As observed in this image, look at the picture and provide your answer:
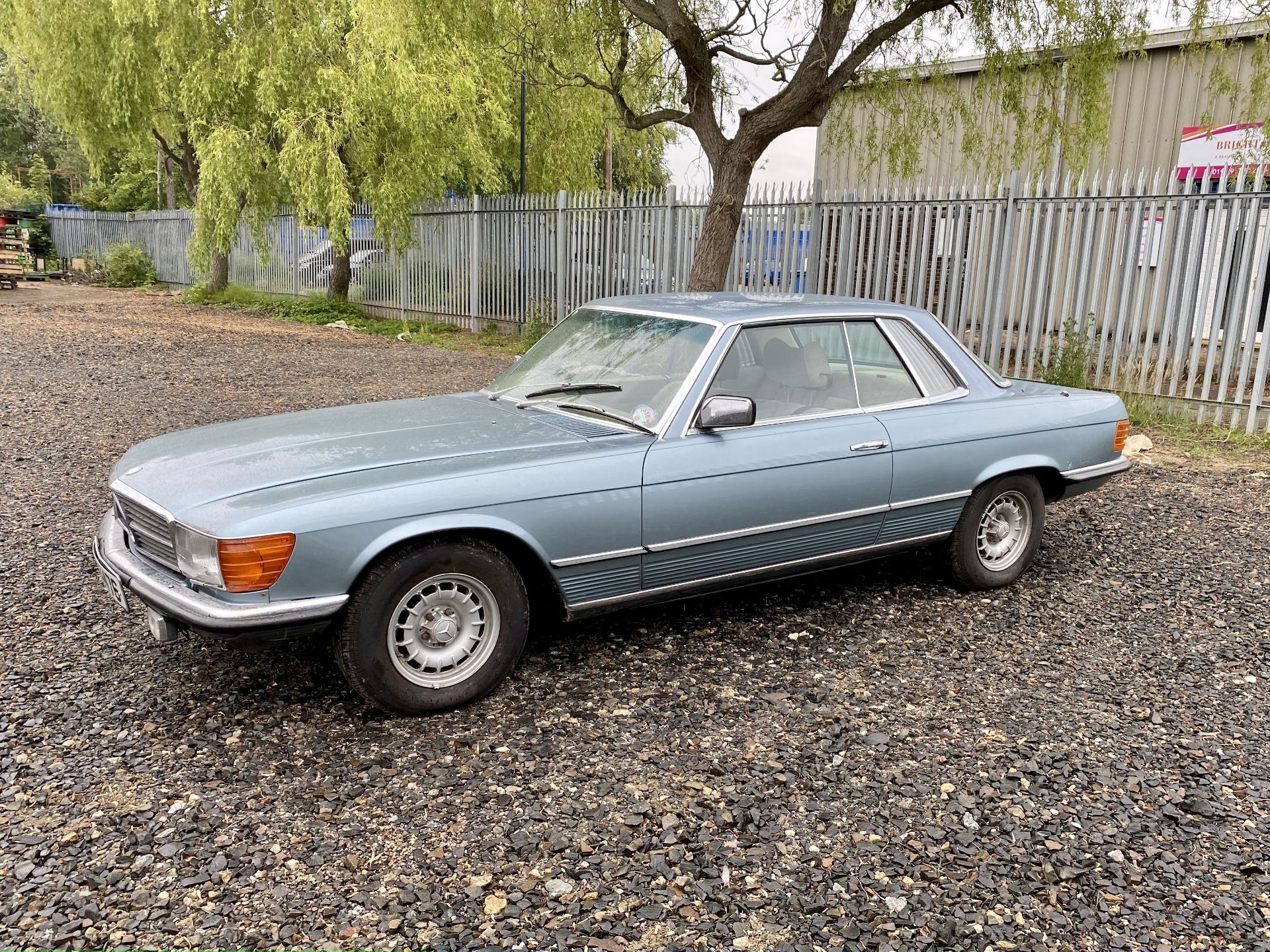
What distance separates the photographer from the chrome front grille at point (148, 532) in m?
3.41

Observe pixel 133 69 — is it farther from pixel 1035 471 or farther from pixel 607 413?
pixel 1035 471

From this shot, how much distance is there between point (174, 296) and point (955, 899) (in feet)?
85.8

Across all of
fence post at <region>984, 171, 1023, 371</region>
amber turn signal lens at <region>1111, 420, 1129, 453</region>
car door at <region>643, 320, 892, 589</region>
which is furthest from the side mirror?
fence post at <region>984, 171, 1023, 371</region>

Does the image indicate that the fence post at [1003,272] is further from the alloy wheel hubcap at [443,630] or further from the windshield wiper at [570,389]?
the alloy wheel hubcap at [443,630]

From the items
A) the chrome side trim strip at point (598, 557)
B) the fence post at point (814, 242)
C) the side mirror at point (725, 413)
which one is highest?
the fence post at point (814, 242)

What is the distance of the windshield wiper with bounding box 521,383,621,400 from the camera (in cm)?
434

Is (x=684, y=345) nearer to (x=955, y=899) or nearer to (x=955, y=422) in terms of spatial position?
(x=955, y=422)

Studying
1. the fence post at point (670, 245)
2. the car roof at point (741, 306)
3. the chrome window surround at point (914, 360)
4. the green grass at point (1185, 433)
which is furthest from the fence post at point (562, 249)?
the chrome window surround at point (914, 360)

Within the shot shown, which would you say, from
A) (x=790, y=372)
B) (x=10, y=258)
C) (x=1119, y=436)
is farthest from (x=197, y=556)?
(x=10, y=258)

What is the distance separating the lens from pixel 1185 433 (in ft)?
30.5

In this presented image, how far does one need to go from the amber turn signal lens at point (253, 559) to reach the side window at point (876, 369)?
2.72 m

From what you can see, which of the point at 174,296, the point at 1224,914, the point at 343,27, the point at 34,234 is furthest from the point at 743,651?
the point at 34,234

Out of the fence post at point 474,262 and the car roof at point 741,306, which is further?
the fence post at point 474,262

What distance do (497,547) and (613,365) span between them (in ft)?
4.10
